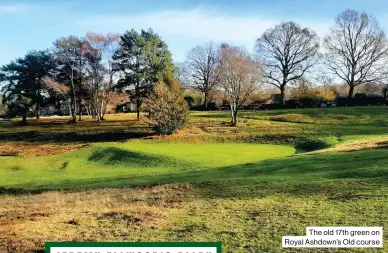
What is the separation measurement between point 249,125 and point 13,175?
29.5 metres

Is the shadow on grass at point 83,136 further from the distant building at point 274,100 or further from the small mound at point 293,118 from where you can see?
the distant building at point 274,100

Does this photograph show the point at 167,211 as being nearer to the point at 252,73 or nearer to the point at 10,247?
the point at 10,247

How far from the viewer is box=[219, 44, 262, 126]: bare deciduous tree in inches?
1989

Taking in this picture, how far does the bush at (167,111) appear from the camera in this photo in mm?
45812

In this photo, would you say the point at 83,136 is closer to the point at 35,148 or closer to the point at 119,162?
the point at 35,148

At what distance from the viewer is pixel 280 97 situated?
7588 centimetres

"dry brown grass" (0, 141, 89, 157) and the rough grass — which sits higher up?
the rough grass

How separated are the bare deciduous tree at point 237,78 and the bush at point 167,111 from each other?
787 cm

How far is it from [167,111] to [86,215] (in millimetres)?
33244

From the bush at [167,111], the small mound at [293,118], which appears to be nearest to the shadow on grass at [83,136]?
the bush at [167,111]

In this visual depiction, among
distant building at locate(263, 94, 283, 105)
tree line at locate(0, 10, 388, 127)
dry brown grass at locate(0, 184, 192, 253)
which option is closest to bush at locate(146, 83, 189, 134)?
tree line at locate(0, 10, 388, 127)

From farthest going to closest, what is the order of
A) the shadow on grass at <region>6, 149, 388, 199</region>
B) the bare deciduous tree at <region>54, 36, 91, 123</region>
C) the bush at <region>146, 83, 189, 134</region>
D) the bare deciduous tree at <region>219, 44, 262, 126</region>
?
the bare deciduous tree at <region>54, 36, 91, 123</region> → the bare deciduous tree at <region>219, 44, 262, 126</region> → the bush at <region>146, 83, 189, 134</region> → the shadow on grass at <region>6, 149, 388, 199</region>

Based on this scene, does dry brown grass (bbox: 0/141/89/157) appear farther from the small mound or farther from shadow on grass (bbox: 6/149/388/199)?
the small mound

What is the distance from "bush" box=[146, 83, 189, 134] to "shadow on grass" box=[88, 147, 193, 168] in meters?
9.20
